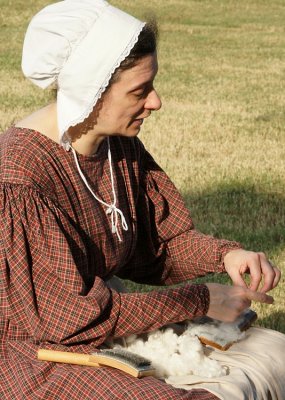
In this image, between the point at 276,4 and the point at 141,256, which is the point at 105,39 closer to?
the point at 141,256

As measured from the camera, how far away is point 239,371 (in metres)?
3.71

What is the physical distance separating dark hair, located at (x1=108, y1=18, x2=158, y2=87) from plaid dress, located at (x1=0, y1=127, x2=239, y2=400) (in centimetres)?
35

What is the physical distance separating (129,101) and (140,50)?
0.18m

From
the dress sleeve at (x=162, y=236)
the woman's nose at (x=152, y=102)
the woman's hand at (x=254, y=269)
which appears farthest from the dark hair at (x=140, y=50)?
the woman's hand at (x=254, y=269)

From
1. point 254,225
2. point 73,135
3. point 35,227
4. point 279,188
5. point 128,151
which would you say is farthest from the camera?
point 279,188

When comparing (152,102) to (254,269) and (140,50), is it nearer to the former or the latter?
(140,50)

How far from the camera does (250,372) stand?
12.3 ft

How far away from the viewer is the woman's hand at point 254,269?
3.91 metres

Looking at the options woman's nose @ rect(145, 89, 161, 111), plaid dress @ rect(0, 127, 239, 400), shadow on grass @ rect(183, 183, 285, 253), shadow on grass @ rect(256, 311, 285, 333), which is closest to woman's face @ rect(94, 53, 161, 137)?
woman's nose @ rect(145, 89, 161, 111)

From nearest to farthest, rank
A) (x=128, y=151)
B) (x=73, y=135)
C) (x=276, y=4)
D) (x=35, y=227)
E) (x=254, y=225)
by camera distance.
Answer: (x=35, y=227) → (x=73, y=135) → (x=128, y=151) → (x=254, y=225) → (x=276, y=4)

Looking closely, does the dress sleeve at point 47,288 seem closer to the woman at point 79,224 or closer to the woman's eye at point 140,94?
the woman at point 79,224

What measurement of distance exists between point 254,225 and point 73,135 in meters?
3.98

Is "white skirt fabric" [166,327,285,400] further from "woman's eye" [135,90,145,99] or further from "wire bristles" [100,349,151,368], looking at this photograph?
"woman's eye" [135,90,145,99]

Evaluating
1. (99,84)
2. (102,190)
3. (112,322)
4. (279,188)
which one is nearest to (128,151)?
(102,190)
